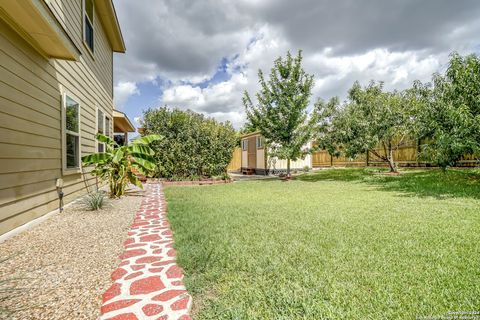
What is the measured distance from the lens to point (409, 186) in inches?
403

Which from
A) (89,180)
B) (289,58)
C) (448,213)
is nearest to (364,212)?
(448,213)

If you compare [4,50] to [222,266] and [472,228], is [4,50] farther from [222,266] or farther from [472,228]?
[472,228]

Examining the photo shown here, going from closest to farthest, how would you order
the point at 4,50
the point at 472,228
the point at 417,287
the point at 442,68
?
the point at 417,287
the point at 4,50
the point at 472,228
the point at 442,68

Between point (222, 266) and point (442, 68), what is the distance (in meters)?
12.3

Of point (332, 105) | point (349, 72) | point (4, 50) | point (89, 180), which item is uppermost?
point (349, 72)

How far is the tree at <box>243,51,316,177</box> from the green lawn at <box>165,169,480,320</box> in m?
8.97

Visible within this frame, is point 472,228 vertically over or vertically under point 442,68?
under

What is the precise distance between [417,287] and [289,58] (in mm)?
14315

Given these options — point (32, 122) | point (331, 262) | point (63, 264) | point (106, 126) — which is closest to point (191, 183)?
point (106, 126)

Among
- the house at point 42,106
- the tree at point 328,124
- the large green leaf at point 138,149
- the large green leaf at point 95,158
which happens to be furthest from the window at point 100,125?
the tree at point 328,124

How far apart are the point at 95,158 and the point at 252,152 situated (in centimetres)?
1649

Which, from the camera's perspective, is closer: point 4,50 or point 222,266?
point 222,266

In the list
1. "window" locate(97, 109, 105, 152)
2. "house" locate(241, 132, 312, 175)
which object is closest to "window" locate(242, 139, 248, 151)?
"house" locate(241, 132, 312, 175)

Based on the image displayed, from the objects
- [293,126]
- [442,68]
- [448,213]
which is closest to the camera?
[448,213]
